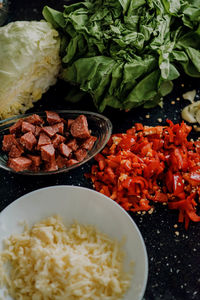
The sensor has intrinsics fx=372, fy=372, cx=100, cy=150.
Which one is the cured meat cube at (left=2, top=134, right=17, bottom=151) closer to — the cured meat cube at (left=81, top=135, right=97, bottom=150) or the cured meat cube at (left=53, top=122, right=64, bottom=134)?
the cured meat cube at (left=53, top=122, right=64, bottom=134)

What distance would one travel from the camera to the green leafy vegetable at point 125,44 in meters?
2.19

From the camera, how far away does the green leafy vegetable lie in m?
2.19

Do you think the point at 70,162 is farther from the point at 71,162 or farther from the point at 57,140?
the point at 57,140

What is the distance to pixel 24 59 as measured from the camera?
7.27ft

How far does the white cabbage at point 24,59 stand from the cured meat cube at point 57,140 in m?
0.42

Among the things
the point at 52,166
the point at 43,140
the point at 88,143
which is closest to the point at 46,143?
the point at 43,140

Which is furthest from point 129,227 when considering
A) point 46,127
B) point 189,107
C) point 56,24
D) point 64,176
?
point 56,24

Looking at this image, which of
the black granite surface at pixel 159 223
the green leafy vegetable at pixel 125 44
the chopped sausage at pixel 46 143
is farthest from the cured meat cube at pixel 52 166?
the green leafy vegetable at pixel 125 44

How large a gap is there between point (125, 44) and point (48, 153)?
2.52ft

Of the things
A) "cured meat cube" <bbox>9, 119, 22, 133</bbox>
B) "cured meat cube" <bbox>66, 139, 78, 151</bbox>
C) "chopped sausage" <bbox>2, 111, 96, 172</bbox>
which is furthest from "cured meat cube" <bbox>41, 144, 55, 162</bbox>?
"cured meat cube" <bbox>9, 119, 22, 133</bbox>

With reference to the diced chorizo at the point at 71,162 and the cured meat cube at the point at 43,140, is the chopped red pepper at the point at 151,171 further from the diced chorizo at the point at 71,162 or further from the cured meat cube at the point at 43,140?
the cured meat cube at the point at 43,140

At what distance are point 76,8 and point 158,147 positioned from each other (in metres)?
1.01

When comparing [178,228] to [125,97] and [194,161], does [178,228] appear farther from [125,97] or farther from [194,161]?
[125,97]

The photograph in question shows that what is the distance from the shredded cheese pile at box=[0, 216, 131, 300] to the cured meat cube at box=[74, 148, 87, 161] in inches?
15.9
